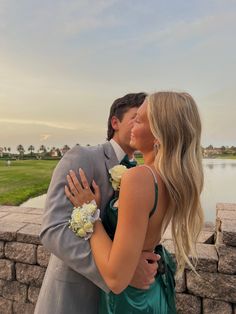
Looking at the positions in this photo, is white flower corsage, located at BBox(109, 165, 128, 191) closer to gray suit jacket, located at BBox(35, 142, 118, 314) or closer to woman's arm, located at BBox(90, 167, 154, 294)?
gray suit jacket, located at BBox(35, 142, 118, 314)

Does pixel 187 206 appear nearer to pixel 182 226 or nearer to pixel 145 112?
pixel 182 226

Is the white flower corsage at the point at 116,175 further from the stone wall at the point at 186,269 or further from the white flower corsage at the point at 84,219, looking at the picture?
the stone wall at the point at 186,269

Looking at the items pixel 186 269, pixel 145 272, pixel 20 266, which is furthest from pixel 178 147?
pixel 20 266

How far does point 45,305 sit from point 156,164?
0.93 metres

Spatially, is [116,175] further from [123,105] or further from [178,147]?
[123,105]

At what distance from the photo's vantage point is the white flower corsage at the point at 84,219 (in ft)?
4.84

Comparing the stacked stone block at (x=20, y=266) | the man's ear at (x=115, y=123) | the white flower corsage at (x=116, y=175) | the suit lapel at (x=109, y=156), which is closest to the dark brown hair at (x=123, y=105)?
the man's ear at (x=115, y=123)

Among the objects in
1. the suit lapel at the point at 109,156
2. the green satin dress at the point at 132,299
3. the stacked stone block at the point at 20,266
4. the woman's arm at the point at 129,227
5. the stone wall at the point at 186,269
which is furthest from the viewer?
the stacked stone block at the point at 20,266

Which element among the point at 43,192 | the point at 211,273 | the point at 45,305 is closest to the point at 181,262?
the point at 45,305

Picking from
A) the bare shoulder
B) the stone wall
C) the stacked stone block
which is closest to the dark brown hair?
the bare shoulder

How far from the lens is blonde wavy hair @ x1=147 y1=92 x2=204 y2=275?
1.48 m

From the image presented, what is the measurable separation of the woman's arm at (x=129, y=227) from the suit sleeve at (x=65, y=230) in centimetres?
11

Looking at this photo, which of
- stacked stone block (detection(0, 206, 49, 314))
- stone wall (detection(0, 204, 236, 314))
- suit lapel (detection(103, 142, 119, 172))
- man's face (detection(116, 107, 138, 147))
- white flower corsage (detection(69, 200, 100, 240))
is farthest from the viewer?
stacked stone block (detection(0, 206, 49, 314))

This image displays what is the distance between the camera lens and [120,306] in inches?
64.1
